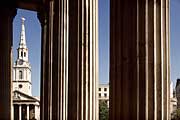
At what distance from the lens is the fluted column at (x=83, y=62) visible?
27.2m

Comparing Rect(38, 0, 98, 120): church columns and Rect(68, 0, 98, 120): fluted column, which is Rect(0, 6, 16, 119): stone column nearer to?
Rect(38, 0, 98, 120): church columns

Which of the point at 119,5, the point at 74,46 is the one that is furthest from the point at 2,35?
the point at 119,5

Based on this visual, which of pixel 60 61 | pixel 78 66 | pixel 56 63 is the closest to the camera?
pixel 78 66

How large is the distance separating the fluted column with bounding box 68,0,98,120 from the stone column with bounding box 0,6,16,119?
45.1 feet

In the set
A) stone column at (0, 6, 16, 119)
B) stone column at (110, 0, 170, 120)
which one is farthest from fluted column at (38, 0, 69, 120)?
stone column at (110, 0, 170, 120)

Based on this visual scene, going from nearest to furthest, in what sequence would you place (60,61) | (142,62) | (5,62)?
1. (142,62)
2. (60,61)
3. (5,62)

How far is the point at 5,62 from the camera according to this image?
41.2 meters

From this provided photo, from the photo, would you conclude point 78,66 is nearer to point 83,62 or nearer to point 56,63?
point 83,62

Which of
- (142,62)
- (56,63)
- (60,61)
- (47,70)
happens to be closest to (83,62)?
(60,61)

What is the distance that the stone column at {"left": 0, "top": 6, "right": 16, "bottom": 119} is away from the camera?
134 feet

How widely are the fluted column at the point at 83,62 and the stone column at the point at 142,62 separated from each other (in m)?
7.69

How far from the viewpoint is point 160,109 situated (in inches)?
729

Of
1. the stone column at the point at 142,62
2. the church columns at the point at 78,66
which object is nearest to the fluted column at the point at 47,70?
the church columns at the point at 78,66

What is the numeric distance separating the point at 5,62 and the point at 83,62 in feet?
48.8
